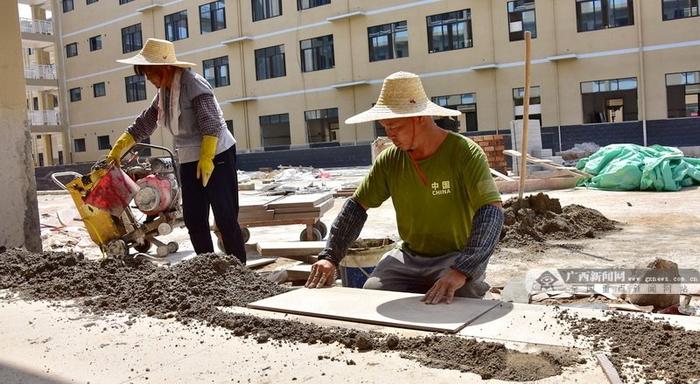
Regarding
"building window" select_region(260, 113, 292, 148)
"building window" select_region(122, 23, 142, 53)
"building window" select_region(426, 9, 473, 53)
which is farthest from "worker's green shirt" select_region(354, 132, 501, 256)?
"building window" select_region(122, 23, 142, 53)

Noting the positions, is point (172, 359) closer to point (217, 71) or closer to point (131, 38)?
point (217, 71)

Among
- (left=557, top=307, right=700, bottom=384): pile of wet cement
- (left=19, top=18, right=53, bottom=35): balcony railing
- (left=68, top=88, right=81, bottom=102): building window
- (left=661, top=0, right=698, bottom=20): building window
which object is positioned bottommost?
(left=557, top=307, right=700, bottom=384): pile of wet cement

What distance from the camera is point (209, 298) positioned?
134 inches

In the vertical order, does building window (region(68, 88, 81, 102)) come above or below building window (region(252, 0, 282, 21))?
below

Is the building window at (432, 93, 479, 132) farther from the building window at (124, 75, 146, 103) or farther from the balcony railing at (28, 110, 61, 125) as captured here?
the balcony railing at (28, 110, 61, 125)

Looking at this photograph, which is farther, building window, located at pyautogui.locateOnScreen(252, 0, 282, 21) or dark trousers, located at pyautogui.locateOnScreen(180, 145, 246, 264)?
building window, located at pyautogui.locateOnScreen(252, 0, 282, 21)

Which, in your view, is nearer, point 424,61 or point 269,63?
point 424,61

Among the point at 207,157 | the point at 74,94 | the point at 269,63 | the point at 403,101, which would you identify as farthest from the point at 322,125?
the point at 403,101

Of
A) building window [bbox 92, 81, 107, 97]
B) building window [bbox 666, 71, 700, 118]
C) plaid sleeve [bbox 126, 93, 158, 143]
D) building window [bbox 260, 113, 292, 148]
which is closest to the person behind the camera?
plaid sleeve [bbox 126, 93, 158, 143]

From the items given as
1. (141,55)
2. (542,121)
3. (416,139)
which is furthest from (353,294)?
(542,121)

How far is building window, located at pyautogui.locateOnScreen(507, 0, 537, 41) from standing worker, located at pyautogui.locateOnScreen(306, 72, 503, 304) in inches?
896

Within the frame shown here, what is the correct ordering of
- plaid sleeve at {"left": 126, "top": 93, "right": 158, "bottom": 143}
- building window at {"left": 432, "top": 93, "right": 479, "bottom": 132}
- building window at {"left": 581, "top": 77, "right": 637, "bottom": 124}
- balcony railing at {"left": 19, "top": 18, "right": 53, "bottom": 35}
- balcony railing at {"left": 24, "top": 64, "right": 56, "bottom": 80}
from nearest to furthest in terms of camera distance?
1. plaid sleeve at {"left": 126, "top": 93, "right": 158, "bottom": 143}
2. building window at {"left": 581, "top": 77, "right": 637, "bottom": 124}
3. building window at {"left": 432, "top": 93, "right": 479, "bottom": 132}
4. balcony railing at {"left": 24, "top": 64, "right": 56, "bottom": 80}
5. balcony railing at {"left": 19, "top": 18, "right": 53, "bottom": 35}

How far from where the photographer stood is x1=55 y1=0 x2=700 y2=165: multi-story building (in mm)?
22562

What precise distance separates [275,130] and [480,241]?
96.4 ft
